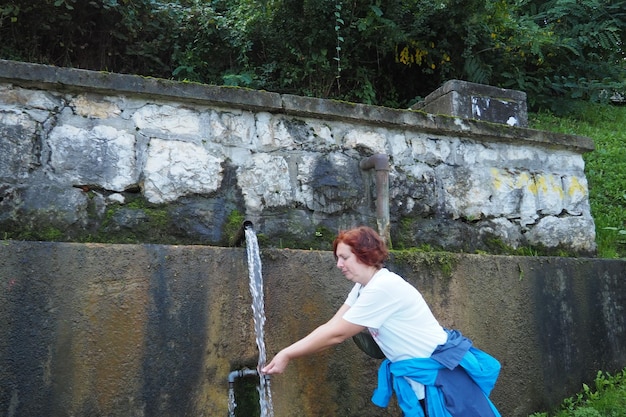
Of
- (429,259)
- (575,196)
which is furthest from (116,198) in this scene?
(575,196)

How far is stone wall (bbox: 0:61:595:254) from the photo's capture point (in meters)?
2.79

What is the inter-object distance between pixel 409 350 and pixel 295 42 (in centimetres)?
464

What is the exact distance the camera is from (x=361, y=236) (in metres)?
2.51

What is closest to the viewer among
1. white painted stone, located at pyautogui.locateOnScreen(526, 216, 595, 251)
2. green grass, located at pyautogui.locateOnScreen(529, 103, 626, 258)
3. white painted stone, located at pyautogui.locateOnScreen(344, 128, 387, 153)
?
white painted stone, located at pyautogui.locateOnScreen(344, 128, 387, 153)

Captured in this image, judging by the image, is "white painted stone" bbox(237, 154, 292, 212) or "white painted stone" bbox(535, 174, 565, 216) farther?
"white painted stone" bbox(535, 174, 565, 216)

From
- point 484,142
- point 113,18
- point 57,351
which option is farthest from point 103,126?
point 113,18

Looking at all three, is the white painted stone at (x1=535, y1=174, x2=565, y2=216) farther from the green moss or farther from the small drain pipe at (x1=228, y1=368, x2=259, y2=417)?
the small drain pipe at (x1=228, y1=368, x2=259, y2=417)

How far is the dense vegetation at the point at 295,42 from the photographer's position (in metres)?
5.76

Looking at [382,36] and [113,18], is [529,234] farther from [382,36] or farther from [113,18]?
[113,18]

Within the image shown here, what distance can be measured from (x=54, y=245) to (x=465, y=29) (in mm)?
5462

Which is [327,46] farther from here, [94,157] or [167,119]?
[94,157]

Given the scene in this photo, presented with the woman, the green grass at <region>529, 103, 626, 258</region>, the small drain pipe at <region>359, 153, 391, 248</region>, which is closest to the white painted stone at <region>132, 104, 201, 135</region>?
the small drain pipe at <region>359, 153, 391, 248</region>

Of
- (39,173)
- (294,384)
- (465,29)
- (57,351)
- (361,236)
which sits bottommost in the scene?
(294,384)

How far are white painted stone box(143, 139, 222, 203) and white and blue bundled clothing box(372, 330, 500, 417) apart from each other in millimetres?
1356
